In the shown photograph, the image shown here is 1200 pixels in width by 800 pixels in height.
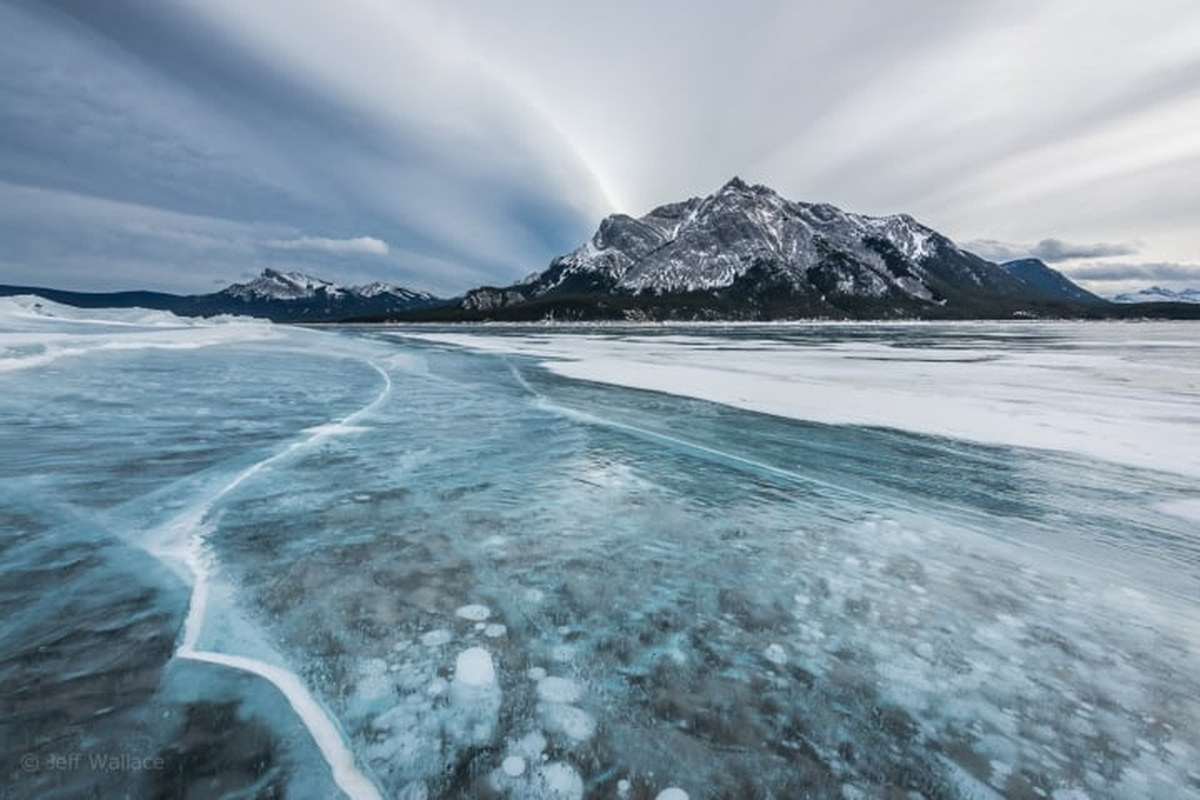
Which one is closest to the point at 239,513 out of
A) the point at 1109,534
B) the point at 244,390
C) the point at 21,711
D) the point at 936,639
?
the point at 21,711

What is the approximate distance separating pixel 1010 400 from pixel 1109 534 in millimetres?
11933

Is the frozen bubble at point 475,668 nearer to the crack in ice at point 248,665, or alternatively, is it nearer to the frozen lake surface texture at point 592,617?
the frozen lake surface texture at point 592,617

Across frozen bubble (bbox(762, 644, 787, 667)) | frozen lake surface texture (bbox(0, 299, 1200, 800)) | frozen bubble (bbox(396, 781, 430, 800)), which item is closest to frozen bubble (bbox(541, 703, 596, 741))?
frozen lake surface texture (bbox(0, 299, 1200, 800))

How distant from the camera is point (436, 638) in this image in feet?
14.7

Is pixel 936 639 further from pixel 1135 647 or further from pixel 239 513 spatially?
pixel 239 513

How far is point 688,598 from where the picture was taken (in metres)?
5.29

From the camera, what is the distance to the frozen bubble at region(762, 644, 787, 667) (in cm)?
436

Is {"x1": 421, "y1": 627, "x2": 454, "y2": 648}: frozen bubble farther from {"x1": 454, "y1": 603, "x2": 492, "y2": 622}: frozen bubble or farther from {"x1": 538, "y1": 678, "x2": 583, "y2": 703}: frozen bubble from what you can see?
{"x1": 538, "y1": 678, "x2": 583, "y2": 703}: frozen bubble

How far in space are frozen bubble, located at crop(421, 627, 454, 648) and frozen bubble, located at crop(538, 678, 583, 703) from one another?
0.94 m

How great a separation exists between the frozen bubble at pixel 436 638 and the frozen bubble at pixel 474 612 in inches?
11.1

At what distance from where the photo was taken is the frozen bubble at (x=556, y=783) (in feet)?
10.0

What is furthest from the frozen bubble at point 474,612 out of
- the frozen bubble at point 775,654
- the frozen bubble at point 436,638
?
the frozen bubble at point 775,654

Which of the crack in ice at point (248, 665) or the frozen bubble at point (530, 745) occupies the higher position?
the crack in ice at point (248, 665)

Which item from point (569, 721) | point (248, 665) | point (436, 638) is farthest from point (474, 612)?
point (248, 665)
